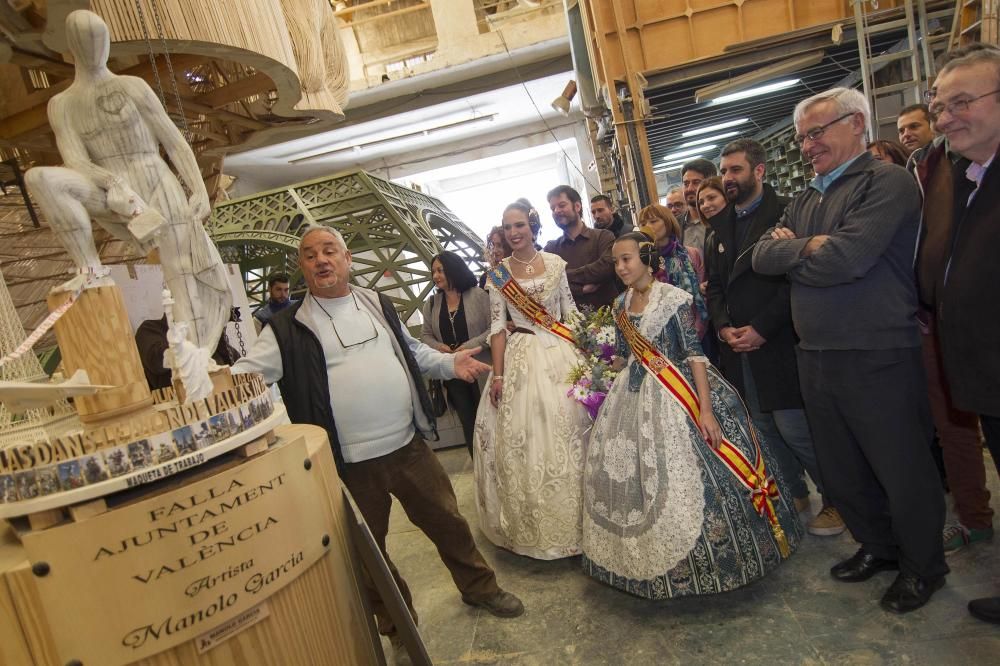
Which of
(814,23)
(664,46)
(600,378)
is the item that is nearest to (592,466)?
(600,378)

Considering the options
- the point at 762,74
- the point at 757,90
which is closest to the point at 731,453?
the point at 762,74

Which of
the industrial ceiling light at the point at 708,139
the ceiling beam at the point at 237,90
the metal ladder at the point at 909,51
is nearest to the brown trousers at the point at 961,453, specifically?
the ceiling beam at the point at 237,90

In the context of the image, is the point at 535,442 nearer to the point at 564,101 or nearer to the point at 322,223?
the point at 322,223

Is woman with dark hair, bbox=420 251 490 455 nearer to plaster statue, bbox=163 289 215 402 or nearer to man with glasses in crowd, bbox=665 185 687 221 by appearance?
man with glasses in crowd, bbox=665 185 687 221

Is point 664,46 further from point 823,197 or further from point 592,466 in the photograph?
point 592,466

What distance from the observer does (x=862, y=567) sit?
93.0 inches

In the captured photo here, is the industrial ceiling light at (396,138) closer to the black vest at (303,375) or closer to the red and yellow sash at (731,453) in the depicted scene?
the red and yellow sash at (731,453)

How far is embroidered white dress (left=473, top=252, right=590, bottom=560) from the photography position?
9.29 ft

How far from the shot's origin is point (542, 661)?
2.26 m

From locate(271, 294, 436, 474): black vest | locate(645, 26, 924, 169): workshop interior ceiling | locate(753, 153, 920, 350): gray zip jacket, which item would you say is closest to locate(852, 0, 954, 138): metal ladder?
locate(645, 26, 924, 169): workshop interior ceiling

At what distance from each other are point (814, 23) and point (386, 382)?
6.69m

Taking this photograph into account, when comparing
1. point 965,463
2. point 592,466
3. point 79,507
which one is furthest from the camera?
point 592,466

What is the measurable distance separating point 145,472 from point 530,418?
204cm

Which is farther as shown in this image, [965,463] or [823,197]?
[965,463]
